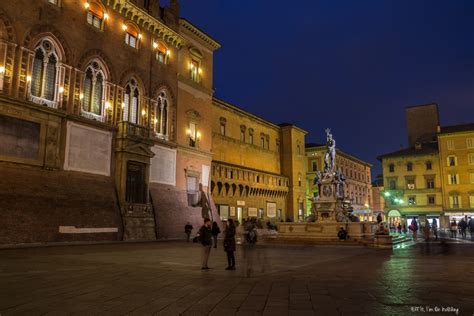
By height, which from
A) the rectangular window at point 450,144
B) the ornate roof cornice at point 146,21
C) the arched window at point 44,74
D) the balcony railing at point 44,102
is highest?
the ornate roof cornice at point 146,21

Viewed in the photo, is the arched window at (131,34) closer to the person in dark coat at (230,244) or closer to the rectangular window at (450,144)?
the person in dark coat at (230,244)

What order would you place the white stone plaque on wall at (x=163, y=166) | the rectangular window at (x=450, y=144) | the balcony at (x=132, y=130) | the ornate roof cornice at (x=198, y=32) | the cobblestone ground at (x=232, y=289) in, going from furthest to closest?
the rectangular window at (x=450, y=144) → the ornate roof cornice at (x=198, y=32) → the white stone plaque on wall at (x=163, y=166) → the balcony at (x=132, y=130) → the cobblestone ground at (x=232, y=289)

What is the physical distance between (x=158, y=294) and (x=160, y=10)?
30815 mm

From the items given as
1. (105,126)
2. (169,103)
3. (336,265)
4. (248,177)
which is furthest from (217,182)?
(336,265)

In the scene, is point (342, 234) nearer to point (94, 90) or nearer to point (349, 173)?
point (94, 90)

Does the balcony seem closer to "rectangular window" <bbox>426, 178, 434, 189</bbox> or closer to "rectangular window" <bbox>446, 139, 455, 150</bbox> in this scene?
"rectangular window" <bbox>426, 178, 434, 189</bbox>

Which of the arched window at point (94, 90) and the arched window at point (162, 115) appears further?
the arched window at point (162, 115)

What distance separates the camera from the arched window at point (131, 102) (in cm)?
2914

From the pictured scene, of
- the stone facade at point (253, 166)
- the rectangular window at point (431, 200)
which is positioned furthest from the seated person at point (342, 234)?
the rectangular window at point (431, 200)

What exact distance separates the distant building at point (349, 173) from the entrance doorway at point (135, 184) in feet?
125

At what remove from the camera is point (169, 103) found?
1309 inches

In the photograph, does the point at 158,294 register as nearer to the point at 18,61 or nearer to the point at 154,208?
the point at 18,61

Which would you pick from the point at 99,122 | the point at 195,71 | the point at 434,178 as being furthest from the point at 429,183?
the point at 99,122

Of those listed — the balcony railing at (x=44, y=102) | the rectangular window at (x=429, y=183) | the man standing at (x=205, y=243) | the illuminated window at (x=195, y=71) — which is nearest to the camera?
the man standing at (x=205, y=243)
